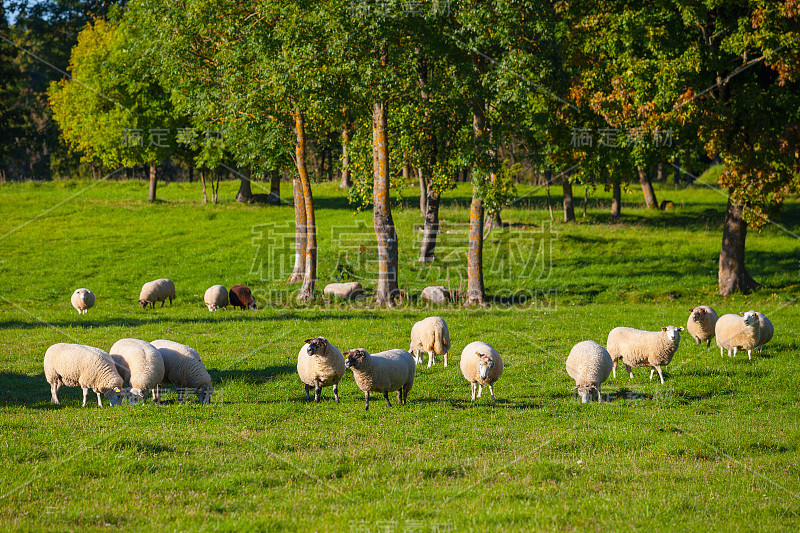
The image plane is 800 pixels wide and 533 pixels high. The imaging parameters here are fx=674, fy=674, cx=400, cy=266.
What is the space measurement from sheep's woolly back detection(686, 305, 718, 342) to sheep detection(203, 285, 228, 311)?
18.6m

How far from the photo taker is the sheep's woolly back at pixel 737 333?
1748 cm

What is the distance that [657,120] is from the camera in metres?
25.1

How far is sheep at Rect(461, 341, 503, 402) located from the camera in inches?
532

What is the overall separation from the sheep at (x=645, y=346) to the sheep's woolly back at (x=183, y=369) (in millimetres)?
9309

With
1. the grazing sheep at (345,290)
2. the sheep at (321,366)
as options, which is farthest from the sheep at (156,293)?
the sheep at (321,366)

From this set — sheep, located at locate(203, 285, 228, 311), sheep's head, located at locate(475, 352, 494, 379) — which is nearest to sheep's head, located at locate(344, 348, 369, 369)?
sheep's head, located at locate(475, 352, 494, 379)

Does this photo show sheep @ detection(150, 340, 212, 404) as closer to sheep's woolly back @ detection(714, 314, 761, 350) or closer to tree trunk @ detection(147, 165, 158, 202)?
sheep's woolly back @ detection(714, 314, 761, 350)

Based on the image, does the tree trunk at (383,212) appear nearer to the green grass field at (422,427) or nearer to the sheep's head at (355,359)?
the green grass field at (422,427)

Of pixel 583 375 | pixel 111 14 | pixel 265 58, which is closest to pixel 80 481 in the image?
pixel 583 375

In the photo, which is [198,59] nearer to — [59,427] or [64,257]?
[64,257]

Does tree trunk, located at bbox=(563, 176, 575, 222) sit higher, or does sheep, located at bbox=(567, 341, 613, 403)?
tree trunk, located at bbox=(563, 176, 575, 222)

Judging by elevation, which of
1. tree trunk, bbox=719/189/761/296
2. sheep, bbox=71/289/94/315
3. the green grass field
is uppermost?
tree trunk, bbox=719/189/761/296

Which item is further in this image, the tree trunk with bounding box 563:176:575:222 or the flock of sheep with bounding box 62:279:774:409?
the tree trunk with bounding box 563:176:575:222

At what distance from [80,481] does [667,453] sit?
846 centimetres
